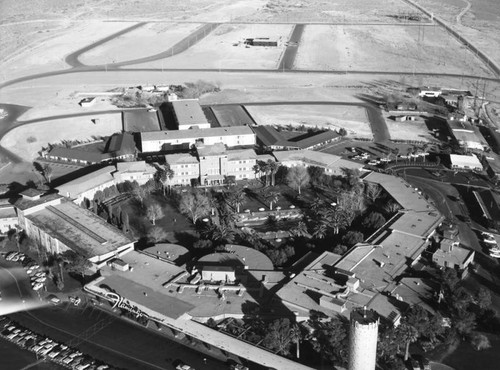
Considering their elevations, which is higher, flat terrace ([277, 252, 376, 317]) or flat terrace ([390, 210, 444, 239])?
flat terrace ([277, 252, 376, 317])

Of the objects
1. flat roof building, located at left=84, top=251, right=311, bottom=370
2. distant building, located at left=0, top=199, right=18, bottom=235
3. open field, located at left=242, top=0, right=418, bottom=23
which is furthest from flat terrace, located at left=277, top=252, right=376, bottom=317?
open field, located at left=242, top=0, right=418, bottom=23

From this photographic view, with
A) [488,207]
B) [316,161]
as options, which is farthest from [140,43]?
[488,207]

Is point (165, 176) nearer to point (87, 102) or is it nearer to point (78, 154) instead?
point (78, 154)

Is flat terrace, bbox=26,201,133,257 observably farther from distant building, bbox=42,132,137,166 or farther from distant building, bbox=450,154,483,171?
distant building, bbox=450,154,483,171

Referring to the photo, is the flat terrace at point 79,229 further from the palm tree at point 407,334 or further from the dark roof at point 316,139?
the dark roof at point 316,139

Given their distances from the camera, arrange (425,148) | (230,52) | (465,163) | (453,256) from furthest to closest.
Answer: (230,52) < (425,148) < (465,163) < (453,256)

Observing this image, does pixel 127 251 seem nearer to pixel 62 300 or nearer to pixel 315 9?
pixel 62 300

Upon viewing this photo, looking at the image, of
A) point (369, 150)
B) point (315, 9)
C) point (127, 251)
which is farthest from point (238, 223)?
point (315, 9)
